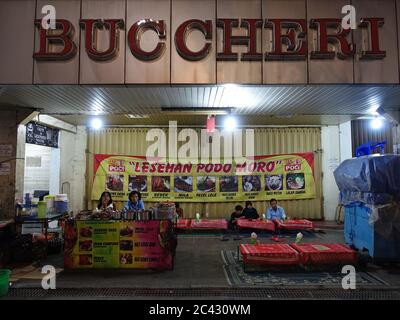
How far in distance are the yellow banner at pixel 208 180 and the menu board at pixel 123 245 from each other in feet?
20.9

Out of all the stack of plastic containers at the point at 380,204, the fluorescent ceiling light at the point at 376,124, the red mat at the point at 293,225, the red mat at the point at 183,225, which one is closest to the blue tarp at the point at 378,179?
the stack of plastic containers at the point at 380,204

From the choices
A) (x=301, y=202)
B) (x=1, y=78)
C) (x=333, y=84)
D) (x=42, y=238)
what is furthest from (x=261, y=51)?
(x=301, y=202)

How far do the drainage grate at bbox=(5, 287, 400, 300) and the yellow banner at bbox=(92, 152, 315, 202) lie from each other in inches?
296

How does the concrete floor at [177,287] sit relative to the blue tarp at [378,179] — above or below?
below

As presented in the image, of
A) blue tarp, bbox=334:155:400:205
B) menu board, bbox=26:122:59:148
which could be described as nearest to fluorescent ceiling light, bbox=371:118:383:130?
blue tarp, bbox=334:155:400:205

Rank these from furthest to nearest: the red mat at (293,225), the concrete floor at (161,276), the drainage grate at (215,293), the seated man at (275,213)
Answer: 1. the seated man at (275,213)
2. the red mat at (293,225)
3. the concrete floor at (161,276)
4. the drainage grate at (215,293)

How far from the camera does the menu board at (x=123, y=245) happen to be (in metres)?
6.53

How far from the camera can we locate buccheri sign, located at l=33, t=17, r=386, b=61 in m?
6.38

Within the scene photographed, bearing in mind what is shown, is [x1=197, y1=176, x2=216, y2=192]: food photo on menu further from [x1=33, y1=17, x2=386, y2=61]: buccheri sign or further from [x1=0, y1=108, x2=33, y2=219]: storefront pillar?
[x1=33, y1=17, x2=386, y2=61]: buccheri sign

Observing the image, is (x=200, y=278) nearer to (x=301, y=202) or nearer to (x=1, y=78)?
(x=1, y=78)

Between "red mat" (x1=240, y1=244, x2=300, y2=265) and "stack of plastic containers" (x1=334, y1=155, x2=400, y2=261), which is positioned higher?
"stack of plastic containers" (x1=334, y1=155, x2=400, y2=261)

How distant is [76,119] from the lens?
1144cm

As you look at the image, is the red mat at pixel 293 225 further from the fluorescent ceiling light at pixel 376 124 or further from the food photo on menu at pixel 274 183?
the fluorescent ceiling light at pixel 376 124

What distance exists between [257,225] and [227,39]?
6.32 metres
